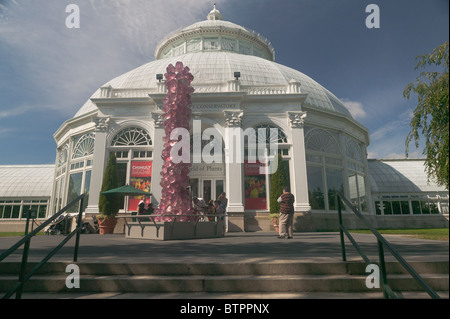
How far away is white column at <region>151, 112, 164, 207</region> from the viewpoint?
1763 cm

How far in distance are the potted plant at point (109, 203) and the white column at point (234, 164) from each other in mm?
7455

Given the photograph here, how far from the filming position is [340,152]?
2197 cm

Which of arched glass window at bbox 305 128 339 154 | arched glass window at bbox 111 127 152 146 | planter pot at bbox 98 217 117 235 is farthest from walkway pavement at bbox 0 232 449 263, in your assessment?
arched glass window at bbox 305 128 339 154

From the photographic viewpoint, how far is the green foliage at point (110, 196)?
55.0 ft

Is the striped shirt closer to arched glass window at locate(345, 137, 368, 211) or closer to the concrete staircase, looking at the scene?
the concrete staircase

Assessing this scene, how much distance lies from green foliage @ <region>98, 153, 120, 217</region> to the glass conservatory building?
1276 millimetres

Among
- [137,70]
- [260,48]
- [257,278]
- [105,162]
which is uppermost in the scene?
[260,48]

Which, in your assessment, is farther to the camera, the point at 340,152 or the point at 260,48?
the point at 260,48

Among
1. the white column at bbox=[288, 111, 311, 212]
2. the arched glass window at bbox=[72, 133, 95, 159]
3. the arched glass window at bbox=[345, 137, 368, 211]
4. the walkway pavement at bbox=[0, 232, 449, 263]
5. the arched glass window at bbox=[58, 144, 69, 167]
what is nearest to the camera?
the walkway pavement at bbox=[0, 232, 449, 263]

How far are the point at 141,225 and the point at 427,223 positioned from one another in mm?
25223

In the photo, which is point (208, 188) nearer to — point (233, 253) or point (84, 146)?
point (84, 146)

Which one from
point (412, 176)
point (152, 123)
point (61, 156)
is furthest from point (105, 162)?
point (412, 176)

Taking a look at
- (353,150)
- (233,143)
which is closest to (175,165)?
(233,143)

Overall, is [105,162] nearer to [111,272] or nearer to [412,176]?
[111,272]
